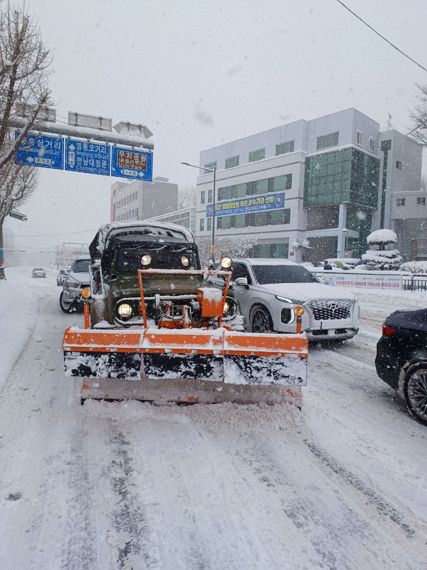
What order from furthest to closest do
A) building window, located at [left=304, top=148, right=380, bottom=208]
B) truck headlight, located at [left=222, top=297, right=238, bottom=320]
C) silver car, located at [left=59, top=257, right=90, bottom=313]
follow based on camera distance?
building window, located at [left=304, top=148, right=380, bottom=208] < silver car, located at [left=59, top=257, right=90, bottom=313] < truck headlight, located at [left=222, top=297, right=238, bottom=320]

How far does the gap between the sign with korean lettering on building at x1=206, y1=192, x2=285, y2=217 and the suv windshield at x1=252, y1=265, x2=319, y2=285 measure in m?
40.9

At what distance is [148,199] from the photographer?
85125 mm

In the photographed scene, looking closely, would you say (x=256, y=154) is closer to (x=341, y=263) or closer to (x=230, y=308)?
(x=341, y=263)

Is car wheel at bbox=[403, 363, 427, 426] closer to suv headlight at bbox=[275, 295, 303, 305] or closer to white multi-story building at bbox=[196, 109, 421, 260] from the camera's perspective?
suv headlight at bbox=[275, 295, 303, 305]

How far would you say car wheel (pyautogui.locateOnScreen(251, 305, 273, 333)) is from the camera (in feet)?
25.2

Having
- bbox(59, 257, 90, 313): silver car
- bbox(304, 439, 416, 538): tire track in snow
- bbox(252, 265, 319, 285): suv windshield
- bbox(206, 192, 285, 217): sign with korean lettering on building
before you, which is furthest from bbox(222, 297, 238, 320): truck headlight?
bbox(206, 192, 285, 217): sign with korean lettering on building

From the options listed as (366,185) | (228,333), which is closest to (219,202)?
(366,185)

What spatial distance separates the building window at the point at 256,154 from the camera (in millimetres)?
52125

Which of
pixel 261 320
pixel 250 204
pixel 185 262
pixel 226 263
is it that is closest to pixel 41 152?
pixel 185 262

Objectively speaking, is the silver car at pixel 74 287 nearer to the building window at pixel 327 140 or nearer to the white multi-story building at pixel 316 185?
the white multi-story building at pixel 316 185

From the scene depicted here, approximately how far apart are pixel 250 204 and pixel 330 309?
4618cm

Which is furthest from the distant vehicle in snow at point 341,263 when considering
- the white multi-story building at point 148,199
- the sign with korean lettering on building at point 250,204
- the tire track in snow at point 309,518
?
the white multi-story building at point 148,199

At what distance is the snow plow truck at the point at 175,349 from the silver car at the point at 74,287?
21.1ft

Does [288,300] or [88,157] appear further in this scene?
[88,157]
